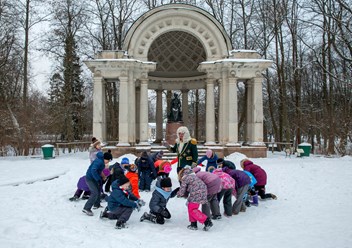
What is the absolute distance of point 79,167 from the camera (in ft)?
40.2

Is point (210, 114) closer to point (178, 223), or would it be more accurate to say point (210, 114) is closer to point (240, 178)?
point (240, 178)

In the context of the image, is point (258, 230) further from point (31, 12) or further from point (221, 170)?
point (31, 12)

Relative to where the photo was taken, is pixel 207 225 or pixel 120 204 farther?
pixel 120 204

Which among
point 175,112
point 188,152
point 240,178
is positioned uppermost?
point 175,112

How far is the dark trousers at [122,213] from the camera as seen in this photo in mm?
5582

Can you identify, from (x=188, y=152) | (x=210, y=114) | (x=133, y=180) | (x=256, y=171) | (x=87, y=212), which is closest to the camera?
(x=87, y=212)

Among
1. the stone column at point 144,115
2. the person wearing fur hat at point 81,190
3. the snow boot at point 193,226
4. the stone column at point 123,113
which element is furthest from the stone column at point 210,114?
the snow boot at point 193,226

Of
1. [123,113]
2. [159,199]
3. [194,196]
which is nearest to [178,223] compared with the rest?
[159,199]

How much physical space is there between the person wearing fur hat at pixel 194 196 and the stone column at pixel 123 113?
10.4 m

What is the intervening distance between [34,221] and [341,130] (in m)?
18.4

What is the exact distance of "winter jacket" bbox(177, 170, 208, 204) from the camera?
220 inches

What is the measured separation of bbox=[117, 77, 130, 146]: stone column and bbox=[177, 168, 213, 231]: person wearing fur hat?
10.4 metres

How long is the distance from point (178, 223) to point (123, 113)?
10.5 m

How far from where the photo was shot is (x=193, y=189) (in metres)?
5.63
